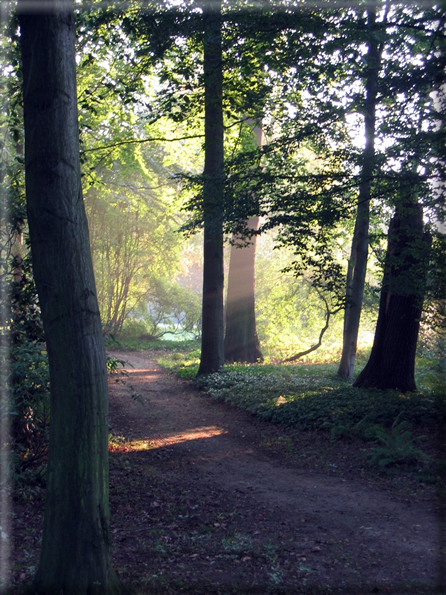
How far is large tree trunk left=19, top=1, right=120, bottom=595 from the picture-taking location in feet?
11.0

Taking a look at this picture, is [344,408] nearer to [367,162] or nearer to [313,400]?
[313,400]

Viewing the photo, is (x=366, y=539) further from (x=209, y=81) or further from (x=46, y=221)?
(x=209, y=81)

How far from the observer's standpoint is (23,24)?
3.47m

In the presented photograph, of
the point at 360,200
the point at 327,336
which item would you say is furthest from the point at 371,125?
the point at 327,336

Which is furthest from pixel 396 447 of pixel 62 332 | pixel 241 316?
pixel 241 316

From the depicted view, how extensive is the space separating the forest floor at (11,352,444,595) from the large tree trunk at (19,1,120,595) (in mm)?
680

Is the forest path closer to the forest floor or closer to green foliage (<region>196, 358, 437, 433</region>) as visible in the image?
the forest floor

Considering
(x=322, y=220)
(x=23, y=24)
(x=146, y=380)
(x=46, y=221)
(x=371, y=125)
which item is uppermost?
(x=371, y=125)

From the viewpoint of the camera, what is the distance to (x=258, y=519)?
5434 mm

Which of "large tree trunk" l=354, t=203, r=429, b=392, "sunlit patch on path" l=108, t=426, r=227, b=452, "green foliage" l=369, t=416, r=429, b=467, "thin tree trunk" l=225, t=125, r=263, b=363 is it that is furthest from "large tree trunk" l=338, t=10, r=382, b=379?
"thin tree trunk" l=225, t=125, r=263, b=363

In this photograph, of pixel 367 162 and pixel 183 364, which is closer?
pixel 367 162

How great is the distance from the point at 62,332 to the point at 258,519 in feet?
10.8

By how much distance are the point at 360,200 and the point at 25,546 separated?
735 cm

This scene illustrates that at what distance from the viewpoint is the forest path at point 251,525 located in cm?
409
